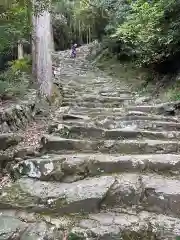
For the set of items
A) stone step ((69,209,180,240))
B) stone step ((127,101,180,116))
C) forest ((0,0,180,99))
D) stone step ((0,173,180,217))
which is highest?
forest ((0,0,180,99))

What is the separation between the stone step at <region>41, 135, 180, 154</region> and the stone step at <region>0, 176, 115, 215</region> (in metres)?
0.95

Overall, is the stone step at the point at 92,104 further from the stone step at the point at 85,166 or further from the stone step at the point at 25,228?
the stone step at the point at 25,228

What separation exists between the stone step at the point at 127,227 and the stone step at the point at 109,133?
206cm

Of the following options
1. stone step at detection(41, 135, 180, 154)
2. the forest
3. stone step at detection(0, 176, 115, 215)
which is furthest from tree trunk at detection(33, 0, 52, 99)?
stone step at detection(0, 176, 115, 215)

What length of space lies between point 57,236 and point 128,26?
8.83 metres

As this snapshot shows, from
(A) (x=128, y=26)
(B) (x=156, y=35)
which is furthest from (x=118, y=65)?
(B) (x=156, y=35)

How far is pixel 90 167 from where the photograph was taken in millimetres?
4438

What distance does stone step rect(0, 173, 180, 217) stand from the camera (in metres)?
3.71

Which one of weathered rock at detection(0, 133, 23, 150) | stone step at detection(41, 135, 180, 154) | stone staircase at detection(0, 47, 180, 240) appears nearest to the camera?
stone staircase at detection(0, 47, 180, 240)

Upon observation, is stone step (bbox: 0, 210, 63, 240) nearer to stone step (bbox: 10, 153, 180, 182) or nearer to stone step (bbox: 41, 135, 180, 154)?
stone step (bbox: 10, 153, 180, 182)

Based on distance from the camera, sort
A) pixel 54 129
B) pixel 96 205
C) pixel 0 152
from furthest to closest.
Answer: pixel 54 129, pixel 0 152, pixel 96 205

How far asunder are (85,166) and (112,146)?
87 centimetres

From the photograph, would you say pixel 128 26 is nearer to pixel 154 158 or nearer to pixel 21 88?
pixel 21 88

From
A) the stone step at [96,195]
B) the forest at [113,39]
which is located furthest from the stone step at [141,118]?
the stone step at [96,195]
